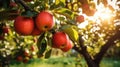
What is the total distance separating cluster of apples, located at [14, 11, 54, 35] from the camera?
1.60m

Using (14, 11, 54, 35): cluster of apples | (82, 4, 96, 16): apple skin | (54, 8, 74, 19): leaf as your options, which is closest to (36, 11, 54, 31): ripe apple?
(14, 11, 54, 35): cluster of apples

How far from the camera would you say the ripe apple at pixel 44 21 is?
1.60 metres

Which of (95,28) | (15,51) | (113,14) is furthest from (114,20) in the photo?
(15,51)

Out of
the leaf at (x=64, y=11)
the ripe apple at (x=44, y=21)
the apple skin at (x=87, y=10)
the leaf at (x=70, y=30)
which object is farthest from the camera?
the apple skin at (x=87, y=10)

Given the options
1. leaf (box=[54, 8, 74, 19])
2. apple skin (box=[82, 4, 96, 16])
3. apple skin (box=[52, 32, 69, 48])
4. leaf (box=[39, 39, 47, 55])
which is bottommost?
apple skin (box=[82, 4, 96, 16])

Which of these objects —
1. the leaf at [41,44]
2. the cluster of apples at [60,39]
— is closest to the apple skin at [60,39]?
the cluster of apples at [60,39]

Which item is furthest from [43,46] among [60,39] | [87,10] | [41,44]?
[87,10]

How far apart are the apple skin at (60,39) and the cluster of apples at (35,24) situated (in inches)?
2.3

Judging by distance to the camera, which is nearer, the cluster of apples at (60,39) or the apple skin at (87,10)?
the cluster of apples at (60,39)

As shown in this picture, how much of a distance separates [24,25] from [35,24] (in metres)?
0.07

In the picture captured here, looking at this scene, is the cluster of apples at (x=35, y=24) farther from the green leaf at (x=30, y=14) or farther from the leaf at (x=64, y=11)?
the leaf at (x=64, y=11)

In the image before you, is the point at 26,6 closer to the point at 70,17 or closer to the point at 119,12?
the point at 70,17

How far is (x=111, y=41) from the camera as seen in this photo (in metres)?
5.90

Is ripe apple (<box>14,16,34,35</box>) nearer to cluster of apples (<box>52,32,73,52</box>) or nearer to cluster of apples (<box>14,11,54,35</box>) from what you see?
cluster of apples (<box>14,11,54,35</box>)
